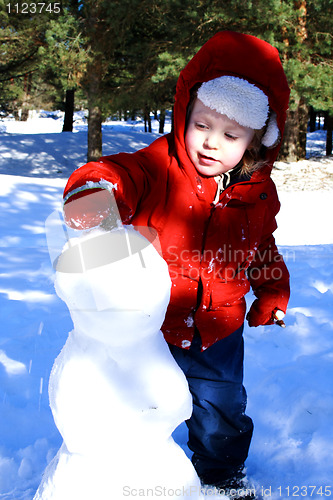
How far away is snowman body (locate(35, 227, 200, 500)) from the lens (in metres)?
0.84

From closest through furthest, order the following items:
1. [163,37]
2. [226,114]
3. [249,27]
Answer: [226,114], [249,27], [163,37]

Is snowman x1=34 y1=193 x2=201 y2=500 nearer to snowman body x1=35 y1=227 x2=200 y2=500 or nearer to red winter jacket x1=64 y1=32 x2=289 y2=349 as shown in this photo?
snowman body x1=35 y1=227 x2=200 y2=500

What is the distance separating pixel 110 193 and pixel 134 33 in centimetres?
1088

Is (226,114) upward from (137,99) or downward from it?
upward

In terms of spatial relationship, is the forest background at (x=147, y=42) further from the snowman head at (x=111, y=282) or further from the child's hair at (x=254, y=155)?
the snowman head at (x=111, y=282)

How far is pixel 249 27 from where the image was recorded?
817cm

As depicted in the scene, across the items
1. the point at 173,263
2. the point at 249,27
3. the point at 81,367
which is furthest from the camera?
the point at 249,27

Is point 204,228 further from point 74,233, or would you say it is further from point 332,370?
point 332,370

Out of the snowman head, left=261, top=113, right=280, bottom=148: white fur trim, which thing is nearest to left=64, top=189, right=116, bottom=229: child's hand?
the snowman head

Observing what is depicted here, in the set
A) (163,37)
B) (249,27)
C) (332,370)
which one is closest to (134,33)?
(163,37)

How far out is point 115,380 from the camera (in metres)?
0.92

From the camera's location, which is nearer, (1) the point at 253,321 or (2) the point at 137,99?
(1) the point at 253,321
